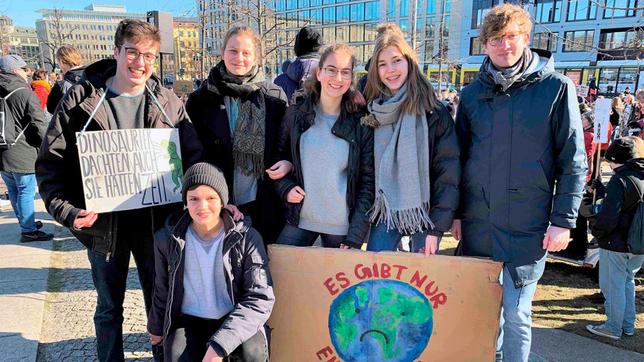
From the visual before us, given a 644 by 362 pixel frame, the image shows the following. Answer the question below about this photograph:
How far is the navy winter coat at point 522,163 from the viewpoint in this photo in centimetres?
227

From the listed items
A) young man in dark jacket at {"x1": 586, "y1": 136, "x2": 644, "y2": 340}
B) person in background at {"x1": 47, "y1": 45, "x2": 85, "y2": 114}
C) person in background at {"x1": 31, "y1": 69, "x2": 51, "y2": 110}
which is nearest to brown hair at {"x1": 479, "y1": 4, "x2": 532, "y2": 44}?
young man in dark jacket at {"x1": 586, "y1": 136, "x2": 644, "y2": 340}

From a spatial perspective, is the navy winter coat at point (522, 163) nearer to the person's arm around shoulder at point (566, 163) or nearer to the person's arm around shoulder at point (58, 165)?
the person's arm around shoulder at point (566, 163)

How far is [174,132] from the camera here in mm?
2590

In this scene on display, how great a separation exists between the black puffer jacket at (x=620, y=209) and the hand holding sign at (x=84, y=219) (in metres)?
3.67

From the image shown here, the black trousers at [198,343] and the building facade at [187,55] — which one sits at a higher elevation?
the building facade at [187,55]

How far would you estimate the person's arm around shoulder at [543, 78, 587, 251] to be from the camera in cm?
225

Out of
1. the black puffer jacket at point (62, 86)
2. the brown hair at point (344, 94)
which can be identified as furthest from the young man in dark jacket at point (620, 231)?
the black puffer jacket at point (62, 86)

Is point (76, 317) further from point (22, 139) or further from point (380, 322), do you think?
point (22, 139)

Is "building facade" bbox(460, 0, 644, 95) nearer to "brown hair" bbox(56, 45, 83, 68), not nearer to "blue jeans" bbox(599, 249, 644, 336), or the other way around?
"blue jeans" bbox(599, 249, 644, 336)

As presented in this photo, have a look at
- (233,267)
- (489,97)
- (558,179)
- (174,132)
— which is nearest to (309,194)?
(233,267)

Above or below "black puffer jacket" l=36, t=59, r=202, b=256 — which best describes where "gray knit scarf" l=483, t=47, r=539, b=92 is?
above

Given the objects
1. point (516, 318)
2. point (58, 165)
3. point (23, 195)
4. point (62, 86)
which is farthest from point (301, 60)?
point (23, 195)

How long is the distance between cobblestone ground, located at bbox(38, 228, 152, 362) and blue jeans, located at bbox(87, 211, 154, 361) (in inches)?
17.0

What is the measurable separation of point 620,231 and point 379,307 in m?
2.24
